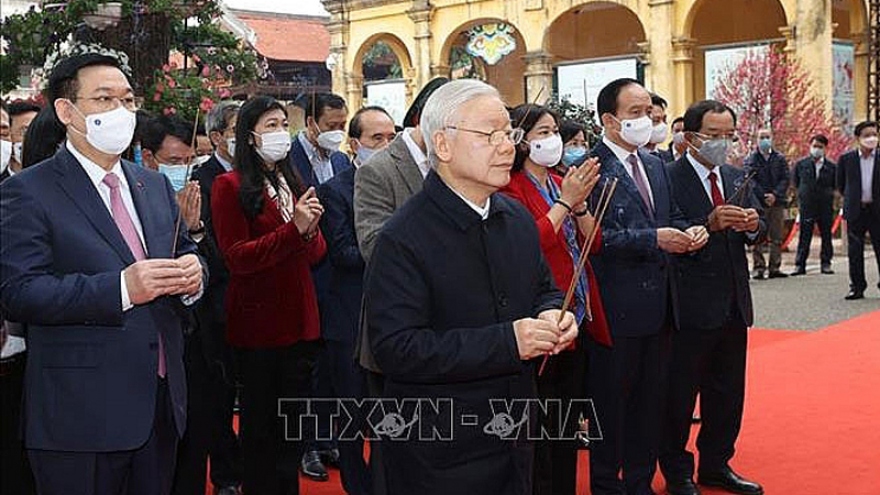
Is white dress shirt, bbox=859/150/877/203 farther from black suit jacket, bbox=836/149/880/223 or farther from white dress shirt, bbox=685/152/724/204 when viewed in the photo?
white dress shirt, bbox=685/152/724/204

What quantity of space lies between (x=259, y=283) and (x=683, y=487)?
1.93m

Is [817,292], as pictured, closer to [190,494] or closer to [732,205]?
[732,205]

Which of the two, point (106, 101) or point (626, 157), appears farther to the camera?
point (626, 157)

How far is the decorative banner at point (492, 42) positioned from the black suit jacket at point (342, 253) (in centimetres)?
1695

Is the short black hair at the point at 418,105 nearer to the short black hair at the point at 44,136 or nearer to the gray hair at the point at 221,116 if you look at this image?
the gray hair at the point at 221,116

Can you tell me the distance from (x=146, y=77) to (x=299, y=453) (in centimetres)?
252

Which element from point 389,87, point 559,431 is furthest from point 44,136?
point 389,87

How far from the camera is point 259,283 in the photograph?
3.79 meters

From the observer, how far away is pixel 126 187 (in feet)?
8.77

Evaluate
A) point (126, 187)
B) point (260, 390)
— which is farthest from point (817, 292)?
point (126, 187)

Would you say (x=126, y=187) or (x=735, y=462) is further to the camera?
(x=735, y=462)

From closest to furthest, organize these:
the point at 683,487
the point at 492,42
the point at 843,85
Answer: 1. the point at 683,487
2. the point at 843,85
3. the point at 492,42

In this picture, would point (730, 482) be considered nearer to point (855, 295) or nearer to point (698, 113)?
point (698, 113)

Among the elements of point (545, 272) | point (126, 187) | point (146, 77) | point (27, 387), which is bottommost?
point (27, 387)
